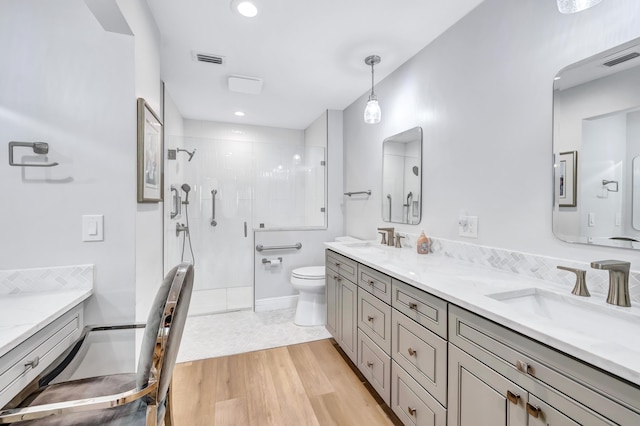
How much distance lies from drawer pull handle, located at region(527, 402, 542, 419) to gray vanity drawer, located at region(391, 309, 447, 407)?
1.14 ft

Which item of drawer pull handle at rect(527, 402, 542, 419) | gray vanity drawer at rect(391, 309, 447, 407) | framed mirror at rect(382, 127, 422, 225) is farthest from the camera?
framed mirror at rect(382, 127, 422, 225)

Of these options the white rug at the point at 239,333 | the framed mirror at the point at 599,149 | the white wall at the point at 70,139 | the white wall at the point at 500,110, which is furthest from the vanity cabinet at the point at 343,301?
the white wall at the point at 70,139

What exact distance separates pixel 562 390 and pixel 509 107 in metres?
1.36

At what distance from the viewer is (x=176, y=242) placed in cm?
Answer: 320

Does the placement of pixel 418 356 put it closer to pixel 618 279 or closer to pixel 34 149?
pixel 618 279

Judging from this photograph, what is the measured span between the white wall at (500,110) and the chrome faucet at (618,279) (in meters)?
0.15

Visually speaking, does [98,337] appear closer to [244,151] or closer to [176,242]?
[176,242]

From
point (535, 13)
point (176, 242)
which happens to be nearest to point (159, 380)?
point (535, 13)

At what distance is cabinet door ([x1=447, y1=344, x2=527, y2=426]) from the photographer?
890 millimetres

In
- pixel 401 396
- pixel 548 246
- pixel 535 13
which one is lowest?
pixel 401 396

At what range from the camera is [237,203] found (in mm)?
3389

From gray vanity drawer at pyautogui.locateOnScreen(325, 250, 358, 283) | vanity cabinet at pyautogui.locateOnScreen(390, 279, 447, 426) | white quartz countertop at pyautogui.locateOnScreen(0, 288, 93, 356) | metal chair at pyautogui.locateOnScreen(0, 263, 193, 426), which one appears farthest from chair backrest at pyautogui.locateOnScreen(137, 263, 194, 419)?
gray vanity drawer at pyautogui.locateOnScreen(325, 250, 358, 283)

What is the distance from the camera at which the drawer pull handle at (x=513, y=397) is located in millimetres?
878

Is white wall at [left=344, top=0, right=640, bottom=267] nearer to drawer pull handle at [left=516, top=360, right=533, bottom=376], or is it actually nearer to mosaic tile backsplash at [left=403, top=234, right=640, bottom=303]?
mosaic tile backsplash at [left=403, top=234, right=640, bottom=303]
